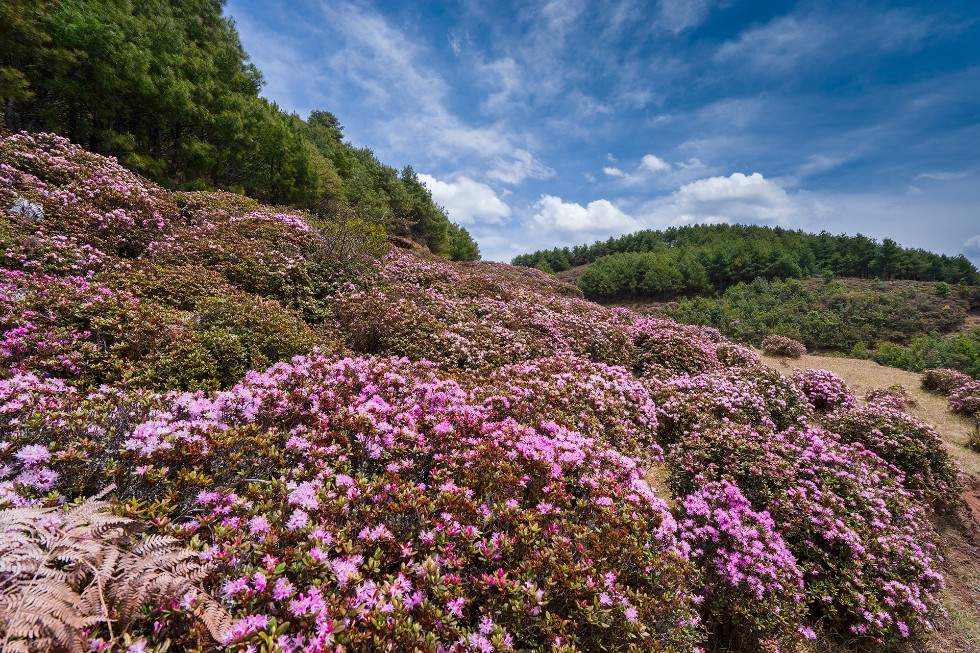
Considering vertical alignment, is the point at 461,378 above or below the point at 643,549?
above

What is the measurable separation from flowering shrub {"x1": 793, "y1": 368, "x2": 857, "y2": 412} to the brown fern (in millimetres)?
11722

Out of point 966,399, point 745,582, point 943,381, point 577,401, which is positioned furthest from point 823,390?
point 745,582

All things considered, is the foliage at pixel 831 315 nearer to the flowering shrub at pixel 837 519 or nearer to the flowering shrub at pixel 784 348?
the flowering shrub at pixel 784 348

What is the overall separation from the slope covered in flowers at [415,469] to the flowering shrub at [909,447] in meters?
0.04

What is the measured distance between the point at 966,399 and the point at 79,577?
17.4 meters

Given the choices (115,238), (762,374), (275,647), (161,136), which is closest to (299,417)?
(275,647)

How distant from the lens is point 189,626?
1.77 meters

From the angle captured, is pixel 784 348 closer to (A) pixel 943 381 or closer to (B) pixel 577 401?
(A) pixel 943 381

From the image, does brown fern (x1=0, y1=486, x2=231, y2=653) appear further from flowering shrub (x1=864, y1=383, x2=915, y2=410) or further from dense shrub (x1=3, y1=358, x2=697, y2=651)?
flowering shrub (x1=864, y1=383, x2=915, y2=410)

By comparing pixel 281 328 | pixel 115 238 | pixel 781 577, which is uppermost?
pixel 115 238

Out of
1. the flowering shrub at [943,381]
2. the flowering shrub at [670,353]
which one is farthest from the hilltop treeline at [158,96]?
the flowering shrub at [943,381]

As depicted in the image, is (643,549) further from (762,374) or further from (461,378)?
(762,374)

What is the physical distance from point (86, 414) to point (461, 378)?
405 centimetres

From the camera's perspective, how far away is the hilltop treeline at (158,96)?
12062 mm
